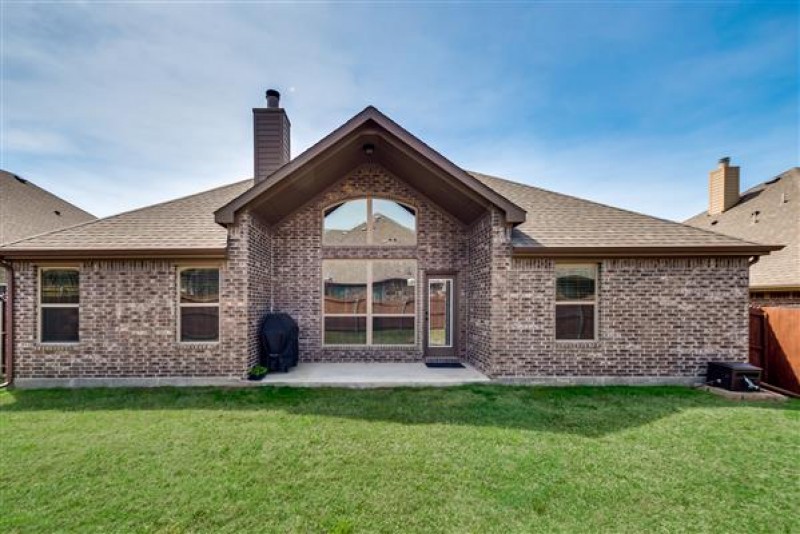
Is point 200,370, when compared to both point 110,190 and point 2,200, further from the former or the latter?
point 2,200

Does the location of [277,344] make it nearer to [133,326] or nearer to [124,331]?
[133,326]

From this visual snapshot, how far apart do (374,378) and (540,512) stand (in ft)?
14.1

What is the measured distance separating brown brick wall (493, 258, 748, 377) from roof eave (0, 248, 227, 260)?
5831 mm

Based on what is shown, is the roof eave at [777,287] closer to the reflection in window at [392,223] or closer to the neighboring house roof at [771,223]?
the neighboring house roof at [771,223]

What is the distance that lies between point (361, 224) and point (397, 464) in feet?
19.3

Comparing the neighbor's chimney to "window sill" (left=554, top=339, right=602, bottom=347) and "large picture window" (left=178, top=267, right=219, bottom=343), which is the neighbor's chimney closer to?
"large picture window" (left=178, top=267, right=219, bottom=343)

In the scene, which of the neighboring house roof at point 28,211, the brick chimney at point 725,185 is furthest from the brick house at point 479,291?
the brick chimney at point 725,185

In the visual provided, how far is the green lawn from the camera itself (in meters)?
2.97

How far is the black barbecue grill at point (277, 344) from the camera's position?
24.3 feet

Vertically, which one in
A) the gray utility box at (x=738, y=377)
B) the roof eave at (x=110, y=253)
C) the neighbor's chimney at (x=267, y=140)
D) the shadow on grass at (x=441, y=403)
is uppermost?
the neighbor's chimney at (x=267, y=140)

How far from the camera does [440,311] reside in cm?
880

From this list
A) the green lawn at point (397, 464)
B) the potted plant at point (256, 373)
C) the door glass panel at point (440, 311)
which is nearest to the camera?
the green lawn at point (397, 464)

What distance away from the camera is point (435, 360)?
8500 millimetres

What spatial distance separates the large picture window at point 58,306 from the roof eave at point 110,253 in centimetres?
42
